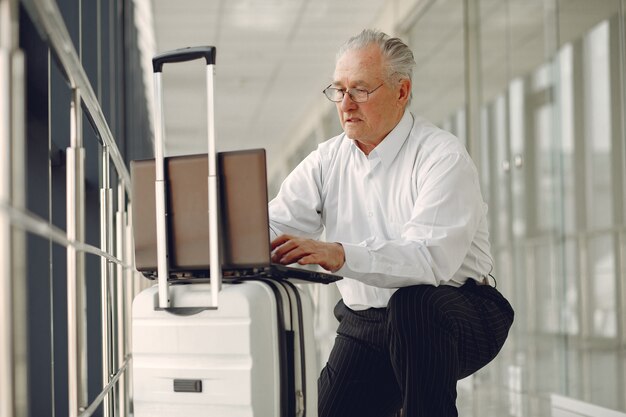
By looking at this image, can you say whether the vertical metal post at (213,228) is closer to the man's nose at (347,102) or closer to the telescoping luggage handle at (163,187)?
the telescoping luggage handle at (163,187)

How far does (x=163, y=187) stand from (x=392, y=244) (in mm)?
559

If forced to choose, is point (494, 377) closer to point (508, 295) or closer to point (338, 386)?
point (508, 295)

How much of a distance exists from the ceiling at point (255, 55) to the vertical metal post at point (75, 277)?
4408mm

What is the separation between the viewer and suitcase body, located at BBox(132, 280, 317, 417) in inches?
62.6

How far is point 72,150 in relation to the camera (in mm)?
1646

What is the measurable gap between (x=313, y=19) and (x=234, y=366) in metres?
6.57

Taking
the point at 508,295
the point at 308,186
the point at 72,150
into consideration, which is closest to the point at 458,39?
the point at 508,295

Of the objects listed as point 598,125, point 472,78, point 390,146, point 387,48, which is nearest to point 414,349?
point 390,146

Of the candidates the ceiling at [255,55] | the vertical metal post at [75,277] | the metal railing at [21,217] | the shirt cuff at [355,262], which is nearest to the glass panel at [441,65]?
the ceiling at [255,55]

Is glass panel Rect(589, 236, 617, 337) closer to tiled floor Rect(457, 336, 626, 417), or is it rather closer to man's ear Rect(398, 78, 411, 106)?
tiled floor Rect(457, 336, 626, 417)

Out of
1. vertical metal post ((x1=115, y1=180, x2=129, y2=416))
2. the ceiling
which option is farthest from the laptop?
the ceiling

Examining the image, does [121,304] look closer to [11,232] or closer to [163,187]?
[163,187]

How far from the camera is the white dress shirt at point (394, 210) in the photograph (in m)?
1.96

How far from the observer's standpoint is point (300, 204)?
239 cm
